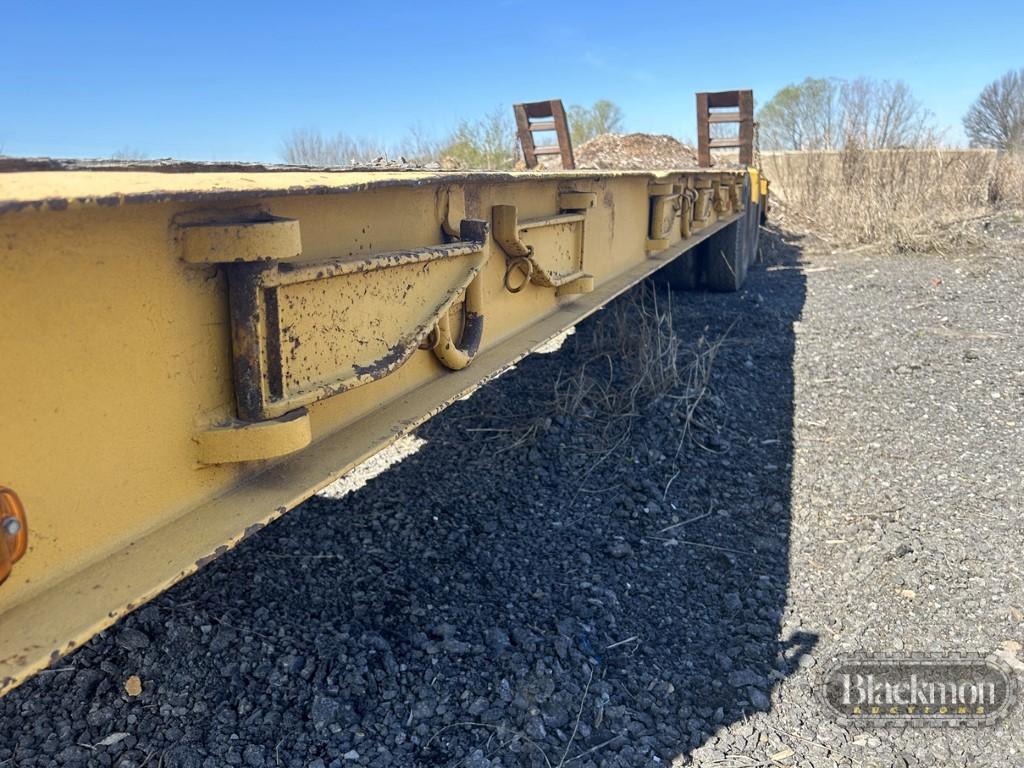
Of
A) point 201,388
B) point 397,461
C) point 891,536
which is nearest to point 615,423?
point 397,461

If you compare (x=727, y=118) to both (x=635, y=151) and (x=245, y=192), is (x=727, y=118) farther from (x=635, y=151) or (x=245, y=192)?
(x=245, y=192)

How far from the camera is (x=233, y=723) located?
198 centimetres

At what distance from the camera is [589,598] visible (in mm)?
2586

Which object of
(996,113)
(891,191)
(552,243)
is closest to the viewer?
(552,243)

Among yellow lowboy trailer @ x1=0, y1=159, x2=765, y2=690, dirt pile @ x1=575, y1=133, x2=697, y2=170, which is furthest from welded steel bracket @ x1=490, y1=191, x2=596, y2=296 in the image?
dirt pile @ x1=575, y1=133, x2=697, y2=170

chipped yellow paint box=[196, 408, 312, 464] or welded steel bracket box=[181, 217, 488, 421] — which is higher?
welded steel bracket box=[181, 217, 488, 421]

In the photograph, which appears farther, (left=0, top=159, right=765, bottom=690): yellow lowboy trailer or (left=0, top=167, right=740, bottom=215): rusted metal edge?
(left=0, top=159, right=765, bottom=690): yellow lowboy trailer

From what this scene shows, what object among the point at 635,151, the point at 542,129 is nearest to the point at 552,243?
the point at 542,129

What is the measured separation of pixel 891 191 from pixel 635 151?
502cm

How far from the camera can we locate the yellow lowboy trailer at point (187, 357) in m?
1.08

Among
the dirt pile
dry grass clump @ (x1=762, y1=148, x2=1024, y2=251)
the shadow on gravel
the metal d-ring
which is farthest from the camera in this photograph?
dry grass clump @ (x1=762, y1=148, x2=1024, y2=251)

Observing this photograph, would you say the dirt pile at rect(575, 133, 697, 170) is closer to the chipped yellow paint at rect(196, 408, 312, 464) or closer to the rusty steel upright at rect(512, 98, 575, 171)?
the rusty steel upright at rect(512, 98, 575, 171)

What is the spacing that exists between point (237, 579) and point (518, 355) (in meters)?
1.15

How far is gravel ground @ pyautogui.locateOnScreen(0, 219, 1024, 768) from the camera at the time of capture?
1998mm
